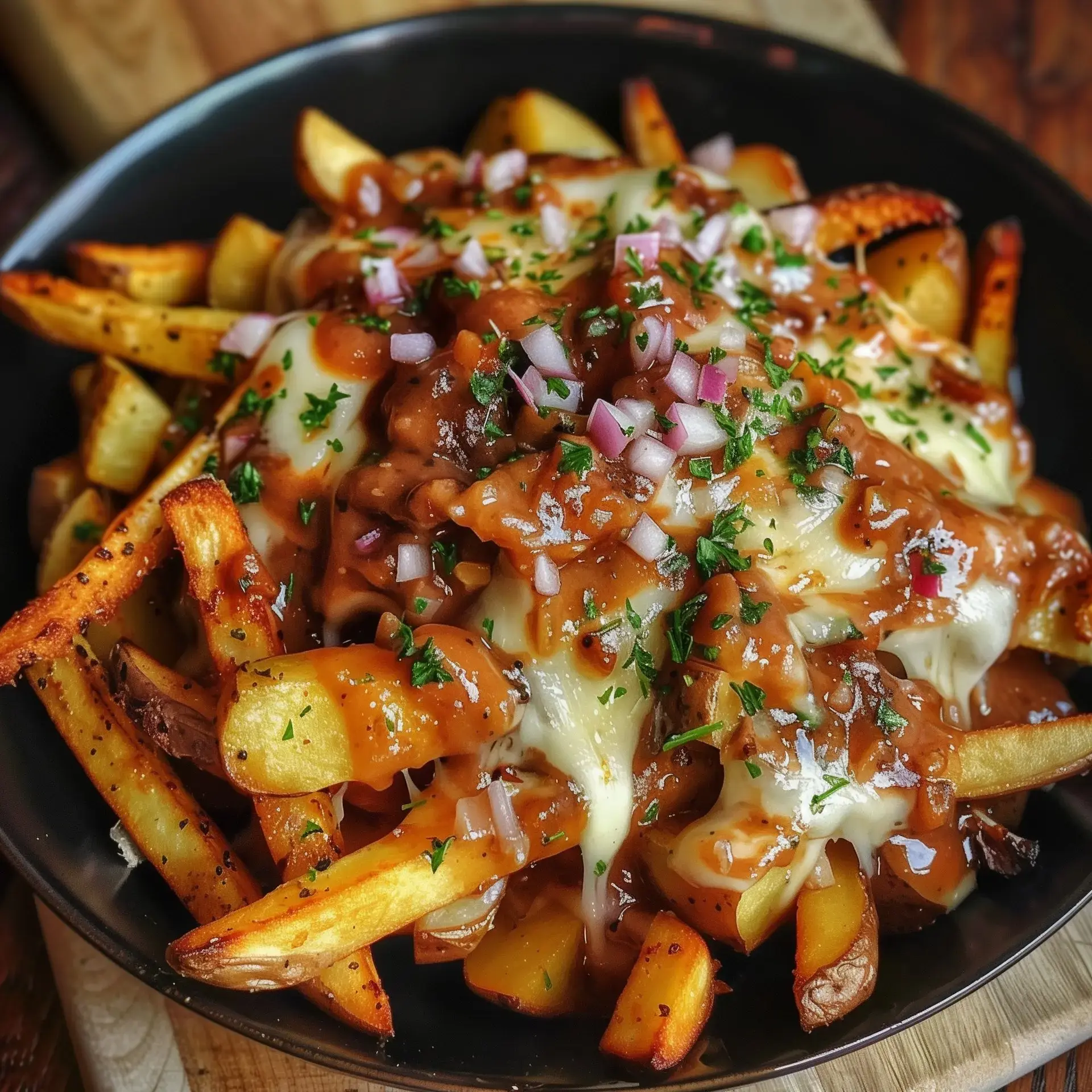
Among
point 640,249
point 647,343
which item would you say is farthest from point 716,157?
point 647,343

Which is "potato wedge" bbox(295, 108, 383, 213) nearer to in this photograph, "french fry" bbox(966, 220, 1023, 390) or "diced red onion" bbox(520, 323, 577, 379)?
"diced red onion" bbox(520, 323, 577, 379)

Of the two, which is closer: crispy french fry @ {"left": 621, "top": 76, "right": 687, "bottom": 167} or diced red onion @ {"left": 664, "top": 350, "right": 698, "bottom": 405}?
diced red onion @ {"left": 664, "top": 350, "right": 698, "bottom": 405}

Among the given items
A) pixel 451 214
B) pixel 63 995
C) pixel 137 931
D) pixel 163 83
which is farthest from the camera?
pixel 163 83

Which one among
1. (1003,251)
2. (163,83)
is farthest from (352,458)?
(163,83)

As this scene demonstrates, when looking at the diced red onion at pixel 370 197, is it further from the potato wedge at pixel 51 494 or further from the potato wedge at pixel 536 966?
the potato wedge at pixel 536 966

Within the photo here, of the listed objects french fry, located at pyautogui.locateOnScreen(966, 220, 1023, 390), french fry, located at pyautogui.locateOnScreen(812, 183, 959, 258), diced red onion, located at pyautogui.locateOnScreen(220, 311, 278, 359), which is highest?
diced red onion, located at pyautogui.locateOnScreen(220, 311, 278, 359)

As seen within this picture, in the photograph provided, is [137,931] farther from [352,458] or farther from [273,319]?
[273,319]

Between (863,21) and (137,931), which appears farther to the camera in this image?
(863,21)

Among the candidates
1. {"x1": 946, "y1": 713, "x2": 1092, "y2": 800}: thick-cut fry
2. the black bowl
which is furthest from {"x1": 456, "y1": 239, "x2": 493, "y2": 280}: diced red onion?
{"x1": 946, "y1": 713, "x2": 1092, "y2": 800}: thick-cut fry
